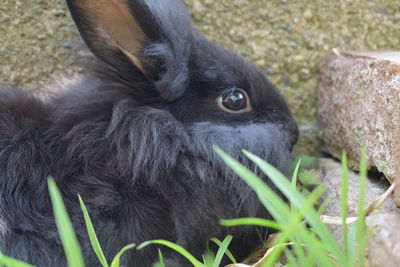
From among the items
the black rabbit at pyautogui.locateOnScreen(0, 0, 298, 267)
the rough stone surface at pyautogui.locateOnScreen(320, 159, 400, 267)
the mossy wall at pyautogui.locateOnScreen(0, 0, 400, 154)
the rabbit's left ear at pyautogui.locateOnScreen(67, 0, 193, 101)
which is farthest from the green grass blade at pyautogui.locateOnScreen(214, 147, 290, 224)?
the mossy wall at pyautogui.locateOnScreen(0, 0, 400, 154)

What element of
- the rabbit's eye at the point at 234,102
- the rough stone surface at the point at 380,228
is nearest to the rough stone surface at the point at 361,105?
the rough stone surface at the point at 380,228

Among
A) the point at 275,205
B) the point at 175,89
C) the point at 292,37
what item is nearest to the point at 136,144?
the point at 175,89

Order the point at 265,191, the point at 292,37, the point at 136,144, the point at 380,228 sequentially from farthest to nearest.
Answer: the point at 292,37
the point at 136,144
the point at 380,228
the point at 265,191

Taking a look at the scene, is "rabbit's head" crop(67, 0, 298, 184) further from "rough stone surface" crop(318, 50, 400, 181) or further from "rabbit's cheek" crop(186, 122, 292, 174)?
"rough stone surface" crop(318, 50, 400, 181)

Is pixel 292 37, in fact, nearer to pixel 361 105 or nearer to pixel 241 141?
pixel 361 105

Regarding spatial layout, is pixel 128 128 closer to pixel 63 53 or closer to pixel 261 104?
pixel 261 104

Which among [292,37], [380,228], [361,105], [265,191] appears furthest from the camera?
[292,37]
